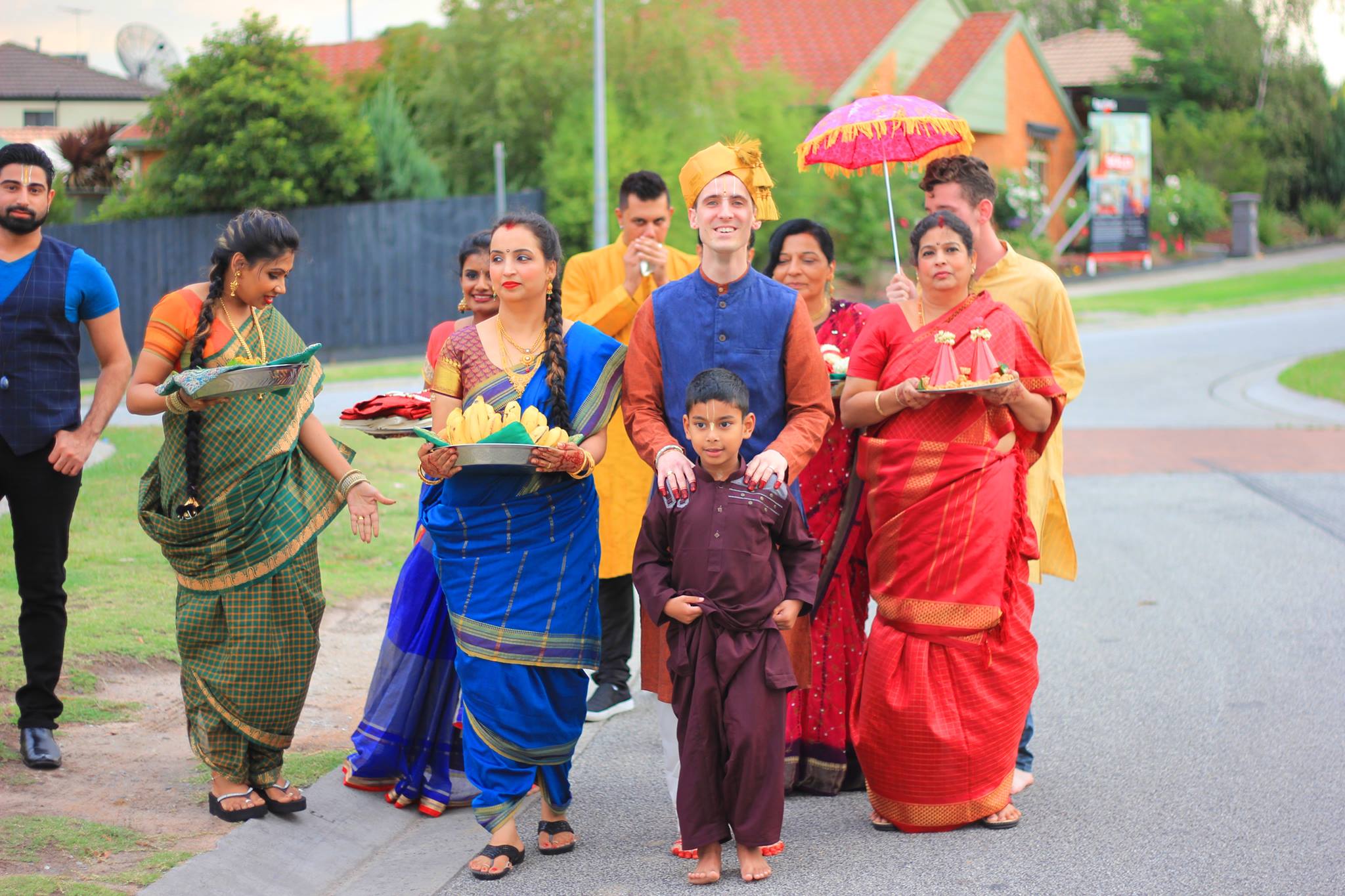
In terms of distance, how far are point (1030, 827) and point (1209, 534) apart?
224 inches

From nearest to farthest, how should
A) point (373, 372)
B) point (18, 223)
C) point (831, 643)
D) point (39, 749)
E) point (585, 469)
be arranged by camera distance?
1. point (585, 469)
2. point (39, 749)
3. point (18, 223)
4. point (831, 643)
5. point (373, 372)

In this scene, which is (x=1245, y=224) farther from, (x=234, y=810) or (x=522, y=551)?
(x=234, y=810)

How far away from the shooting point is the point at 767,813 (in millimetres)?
4305

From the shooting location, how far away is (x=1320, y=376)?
18.0 m

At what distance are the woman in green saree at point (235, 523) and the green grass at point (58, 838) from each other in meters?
0.36

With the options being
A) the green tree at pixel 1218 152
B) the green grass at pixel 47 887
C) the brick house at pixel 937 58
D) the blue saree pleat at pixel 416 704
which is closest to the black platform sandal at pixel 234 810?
the blue saree pleat at pixel 416 704

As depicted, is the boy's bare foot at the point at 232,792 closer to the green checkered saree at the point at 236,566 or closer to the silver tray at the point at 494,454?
Answer: the green checkered saree at the point at 236,566

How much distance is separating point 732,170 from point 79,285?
251cm

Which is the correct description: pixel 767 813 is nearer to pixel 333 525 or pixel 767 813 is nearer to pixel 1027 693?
pixel 1027 693

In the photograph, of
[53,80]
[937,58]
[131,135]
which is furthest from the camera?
[937,58]

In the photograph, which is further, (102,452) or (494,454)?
(102,452)

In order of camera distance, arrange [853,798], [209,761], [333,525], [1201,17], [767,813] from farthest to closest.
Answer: [1201,17]
[333,525]
[853,798]
[209,761]
[767,813]

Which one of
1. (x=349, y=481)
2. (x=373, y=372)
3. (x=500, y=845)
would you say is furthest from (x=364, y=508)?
(x=373, y=372)

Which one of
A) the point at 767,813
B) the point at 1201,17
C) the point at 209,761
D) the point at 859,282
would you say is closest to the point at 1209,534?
the point at 767,813
